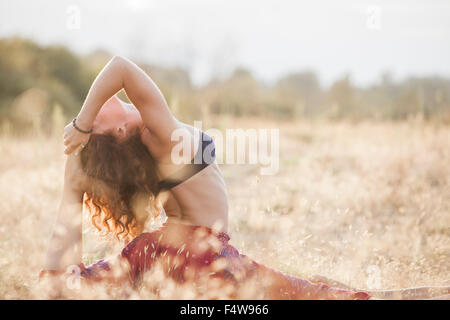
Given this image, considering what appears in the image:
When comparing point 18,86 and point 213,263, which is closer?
point 213,263

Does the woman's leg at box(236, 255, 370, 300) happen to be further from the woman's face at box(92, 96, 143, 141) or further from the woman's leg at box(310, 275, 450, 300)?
the woman's face at box(92, 96, 143, 141)

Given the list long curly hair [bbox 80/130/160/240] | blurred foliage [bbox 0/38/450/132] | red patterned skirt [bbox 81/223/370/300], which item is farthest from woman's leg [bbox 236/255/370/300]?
blurred foliage [bbox 0/38/450/132]

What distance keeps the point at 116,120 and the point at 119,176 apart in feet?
0.93

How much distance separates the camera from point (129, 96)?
75.8 inches

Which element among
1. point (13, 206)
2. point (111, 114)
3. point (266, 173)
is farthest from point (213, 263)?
point (266, 173)

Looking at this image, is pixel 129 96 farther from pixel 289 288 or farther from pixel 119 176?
pixel 289 288

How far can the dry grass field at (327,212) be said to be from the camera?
2.78 m

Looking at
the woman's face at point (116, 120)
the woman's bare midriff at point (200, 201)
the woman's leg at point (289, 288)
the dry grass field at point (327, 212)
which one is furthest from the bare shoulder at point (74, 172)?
the woman's leg at point (289, 288)

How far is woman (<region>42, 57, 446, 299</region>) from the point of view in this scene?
1947 mm

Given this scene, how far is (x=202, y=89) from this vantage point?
67.6ft

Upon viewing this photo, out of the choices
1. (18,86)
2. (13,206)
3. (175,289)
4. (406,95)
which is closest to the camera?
(175,289)

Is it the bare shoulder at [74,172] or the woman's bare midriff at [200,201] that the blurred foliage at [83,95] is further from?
the bare shoulder at [74,172]
